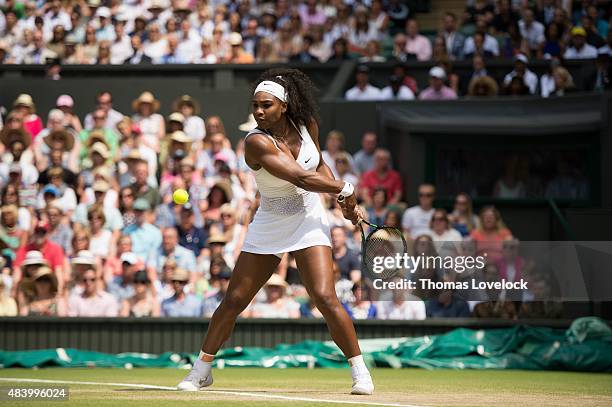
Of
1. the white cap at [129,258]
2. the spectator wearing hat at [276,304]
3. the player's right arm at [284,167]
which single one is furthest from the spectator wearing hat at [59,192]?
the player's right arm at [284,167]

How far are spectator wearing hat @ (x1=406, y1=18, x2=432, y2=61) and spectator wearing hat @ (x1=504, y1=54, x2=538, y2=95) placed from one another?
160 centimetres

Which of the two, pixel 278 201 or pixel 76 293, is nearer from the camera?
pixel 278 201

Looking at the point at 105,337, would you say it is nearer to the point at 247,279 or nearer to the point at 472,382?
the point at 472,382

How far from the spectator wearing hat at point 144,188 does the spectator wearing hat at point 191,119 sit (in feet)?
4.17

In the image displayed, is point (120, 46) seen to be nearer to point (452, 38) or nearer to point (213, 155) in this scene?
point (213, 155)

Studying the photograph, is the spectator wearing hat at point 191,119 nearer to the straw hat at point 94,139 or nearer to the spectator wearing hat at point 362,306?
the straw hat at point 94,139

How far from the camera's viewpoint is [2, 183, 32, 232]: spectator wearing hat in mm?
15336

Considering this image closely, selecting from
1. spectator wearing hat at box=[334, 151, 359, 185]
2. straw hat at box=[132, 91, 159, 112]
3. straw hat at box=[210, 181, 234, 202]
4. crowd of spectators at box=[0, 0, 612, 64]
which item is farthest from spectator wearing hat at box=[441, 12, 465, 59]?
straw hat at box=[210, 181, 234, 202]

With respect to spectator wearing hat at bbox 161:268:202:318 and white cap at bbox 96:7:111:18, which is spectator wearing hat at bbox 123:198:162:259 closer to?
spectator wearing hat at bbox 161:268:202:318

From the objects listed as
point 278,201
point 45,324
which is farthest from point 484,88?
point 278,201

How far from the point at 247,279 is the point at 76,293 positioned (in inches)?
230

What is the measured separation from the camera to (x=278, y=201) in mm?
8305

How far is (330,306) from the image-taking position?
26.3 ft

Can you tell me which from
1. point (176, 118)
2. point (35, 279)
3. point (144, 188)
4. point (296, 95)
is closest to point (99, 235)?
point (144, 188)
